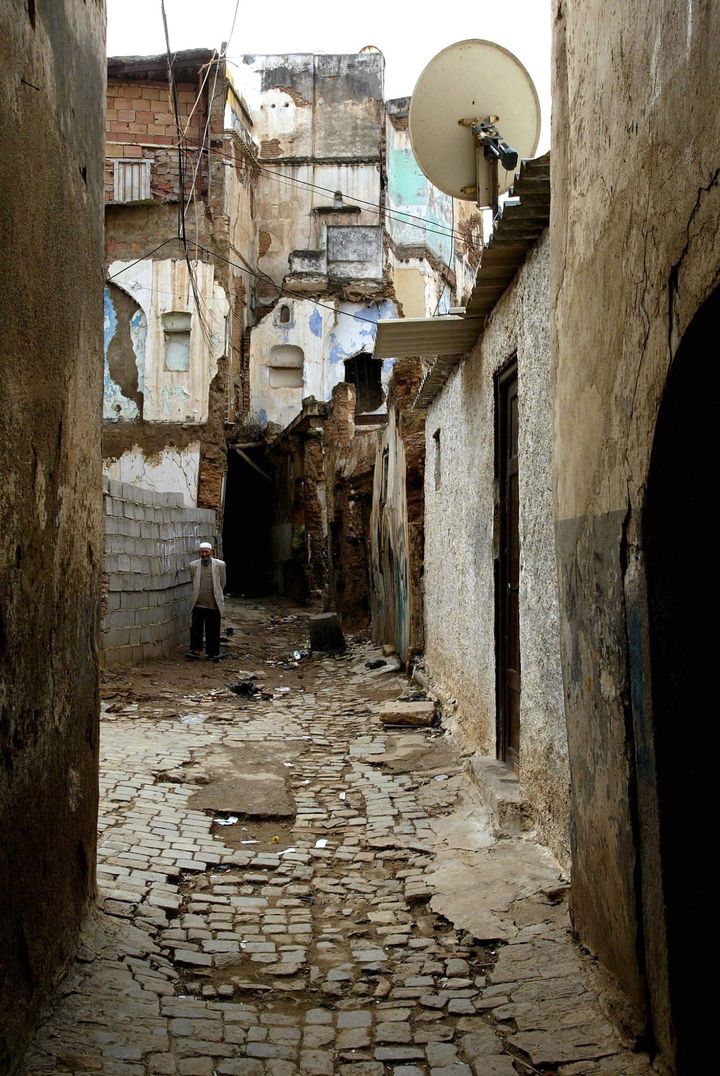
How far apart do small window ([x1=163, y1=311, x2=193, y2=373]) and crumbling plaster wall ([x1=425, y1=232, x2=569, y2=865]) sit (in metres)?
13.2

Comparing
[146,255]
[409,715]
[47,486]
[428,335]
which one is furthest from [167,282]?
[47,486]

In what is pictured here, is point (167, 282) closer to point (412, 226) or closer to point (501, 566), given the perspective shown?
point (412, 226)

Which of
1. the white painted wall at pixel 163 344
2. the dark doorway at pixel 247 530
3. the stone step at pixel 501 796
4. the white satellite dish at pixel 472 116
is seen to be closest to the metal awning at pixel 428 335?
the white satellite dish at pixel 472 116

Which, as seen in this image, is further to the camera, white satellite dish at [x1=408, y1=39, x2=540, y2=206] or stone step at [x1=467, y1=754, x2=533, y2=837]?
white satellite dish at [x1=408, y1=39, x2=540, y2=206]

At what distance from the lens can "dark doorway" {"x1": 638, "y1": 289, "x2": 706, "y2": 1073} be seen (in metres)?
2.62

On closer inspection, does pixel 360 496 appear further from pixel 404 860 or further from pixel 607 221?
pixel 607 221

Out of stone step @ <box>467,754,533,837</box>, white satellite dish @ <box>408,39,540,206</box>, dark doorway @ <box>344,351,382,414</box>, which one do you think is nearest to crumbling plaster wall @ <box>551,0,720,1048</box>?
stone step @ <box>467,754,533,837</box>

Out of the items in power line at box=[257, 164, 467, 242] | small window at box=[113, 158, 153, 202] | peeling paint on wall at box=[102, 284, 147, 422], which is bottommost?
peeling paint on wall at box=[102, 284, 147, 422]

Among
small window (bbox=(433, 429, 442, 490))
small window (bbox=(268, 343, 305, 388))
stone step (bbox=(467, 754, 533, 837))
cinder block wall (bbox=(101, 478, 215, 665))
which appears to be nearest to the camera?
stone step (bbox=(467, 754, 533, 837))

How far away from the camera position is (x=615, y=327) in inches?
116

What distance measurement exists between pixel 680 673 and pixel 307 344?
88.9ft

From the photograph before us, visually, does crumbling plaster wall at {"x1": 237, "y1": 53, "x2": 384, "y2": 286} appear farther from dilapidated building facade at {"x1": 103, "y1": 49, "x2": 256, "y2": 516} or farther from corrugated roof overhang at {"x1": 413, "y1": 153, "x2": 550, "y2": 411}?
corrugated roof overhang at {"x1": 413, "y1": 153, "x2": 550, "y2": 411}

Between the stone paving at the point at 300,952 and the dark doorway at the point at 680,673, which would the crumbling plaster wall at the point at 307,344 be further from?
the dark doorway at the point at 680,673

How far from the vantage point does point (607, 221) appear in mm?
3021
